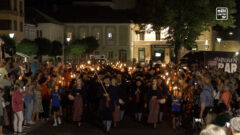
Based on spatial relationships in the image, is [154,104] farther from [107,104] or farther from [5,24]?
[5,24]

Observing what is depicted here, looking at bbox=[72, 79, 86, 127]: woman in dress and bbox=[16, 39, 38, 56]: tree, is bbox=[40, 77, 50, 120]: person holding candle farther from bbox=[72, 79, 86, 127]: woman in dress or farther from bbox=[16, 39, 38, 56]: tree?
bbox=[16, 39, 38, 56]: tree

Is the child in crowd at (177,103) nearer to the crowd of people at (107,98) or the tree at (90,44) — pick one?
the crowd of people at (107,98)

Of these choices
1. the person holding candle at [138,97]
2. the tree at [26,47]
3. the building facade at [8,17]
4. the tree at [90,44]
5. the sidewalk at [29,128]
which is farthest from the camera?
the tree at [90,44]

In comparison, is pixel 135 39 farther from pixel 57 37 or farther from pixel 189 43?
pixel 189 43

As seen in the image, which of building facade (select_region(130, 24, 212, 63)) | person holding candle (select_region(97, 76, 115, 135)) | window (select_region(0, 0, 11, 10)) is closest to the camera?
person holding candle (select_region(97, 76, 115, 135))

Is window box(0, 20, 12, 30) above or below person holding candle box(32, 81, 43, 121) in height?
above

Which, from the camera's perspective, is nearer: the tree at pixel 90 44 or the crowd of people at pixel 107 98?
the crowd of people at pixel 107 98

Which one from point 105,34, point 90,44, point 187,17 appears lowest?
point 90,44

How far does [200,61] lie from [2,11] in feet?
82.2

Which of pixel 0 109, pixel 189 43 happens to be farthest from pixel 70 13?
pixel 0 109

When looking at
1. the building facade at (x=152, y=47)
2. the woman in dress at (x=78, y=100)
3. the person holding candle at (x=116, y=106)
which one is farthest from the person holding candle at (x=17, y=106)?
the building facade at (x=152, y=47)

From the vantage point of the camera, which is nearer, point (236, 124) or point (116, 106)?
point (236, 124)

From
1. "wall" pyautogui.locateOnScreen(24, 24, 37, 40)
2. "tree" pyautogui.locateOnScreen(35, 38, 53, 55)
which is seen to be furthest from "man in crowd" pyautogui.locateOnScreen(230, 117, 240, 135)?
"wall" pyautogui.locateOnScreen(24, 24, 37, 40)

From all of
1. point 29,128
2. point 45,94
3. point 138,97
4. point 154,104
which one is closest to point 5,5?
point 45,94
